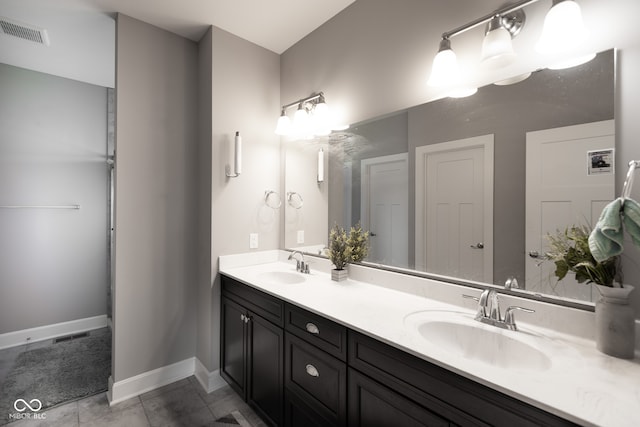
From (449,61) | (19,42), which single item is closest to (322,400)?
(449,61)

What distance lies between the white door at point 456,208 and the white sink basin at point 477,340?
10.6 inches

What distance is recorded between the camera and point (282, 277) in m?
2.20

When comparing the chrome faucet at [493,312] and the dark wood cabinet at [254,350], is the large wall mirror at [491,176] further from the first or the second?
the dark wood cabinet at [254,350]

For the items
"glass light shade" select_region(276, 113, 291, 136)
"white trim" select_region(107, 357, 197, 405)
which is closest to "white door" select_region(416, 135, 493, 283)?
"glass light shade" select_region(276, 113, 291, 136)

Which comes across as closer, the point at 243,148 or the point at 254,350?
the point at 254,350

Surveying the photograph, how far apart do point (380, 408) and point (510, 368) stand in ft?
1.57

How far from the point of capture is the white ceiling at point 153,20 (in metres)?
1.97

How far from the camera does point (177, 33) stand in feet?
7.65

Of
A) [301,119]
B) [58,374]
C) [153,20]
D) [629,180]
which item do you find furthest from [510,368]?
[58,374]

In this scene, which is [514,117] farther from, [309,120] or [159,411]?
[159,411]

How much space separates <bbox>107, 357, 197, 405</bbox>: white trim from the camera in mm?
2074

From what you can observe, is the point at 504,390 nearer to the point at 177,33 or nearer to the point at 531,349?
the point at 531,349

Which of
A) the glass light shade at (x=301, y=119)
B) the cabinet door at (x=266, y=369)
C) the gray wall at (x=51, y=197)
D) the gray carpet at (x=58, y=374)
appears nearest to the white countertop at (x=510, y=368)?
the cabinet door at (x=266, y=369)

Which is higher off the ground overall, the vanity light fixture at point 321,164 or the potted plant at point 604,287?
the vanity light fixture at point 321,164
